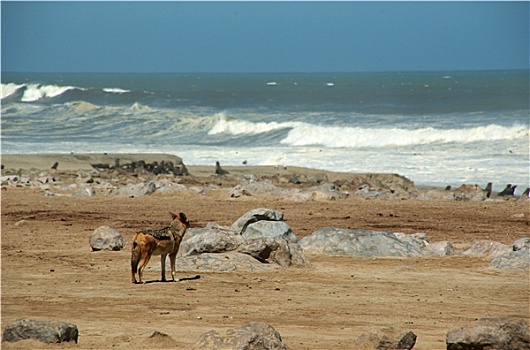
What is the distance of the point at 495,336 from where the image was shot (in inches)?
236

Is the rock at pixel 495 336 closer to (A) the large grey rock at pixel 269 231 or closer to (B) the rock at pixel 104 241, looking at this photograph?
(A) the large grey rock at pixel 269 231

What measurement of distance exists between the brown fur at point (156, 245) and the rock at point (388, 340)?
3910mm

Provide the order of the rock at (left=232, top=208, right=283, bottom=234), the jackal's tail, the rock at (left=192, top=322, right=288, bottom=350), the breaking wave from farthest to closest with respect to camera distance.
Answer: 1. the breaking wave
2. the rock at (left=232, top=208, right=283, bottom=234)
3. the jackal's tail
4. the rock at (left=192, top=322, right=288, bottom=350)

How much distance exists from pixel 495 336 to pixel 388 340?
69 centimetres

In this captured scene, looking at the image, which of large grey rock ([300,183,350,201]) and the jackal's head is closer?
the jackal's head

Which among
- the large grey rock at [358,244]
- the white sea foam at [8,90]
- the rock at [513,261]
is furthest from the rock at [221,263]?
the white sea foam at [8,90]

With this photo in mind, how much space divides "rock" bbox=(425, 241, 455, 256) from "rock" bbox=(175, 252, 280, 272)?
96.9 inches

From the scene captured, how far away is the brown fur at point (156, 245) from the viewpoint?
31.8ft

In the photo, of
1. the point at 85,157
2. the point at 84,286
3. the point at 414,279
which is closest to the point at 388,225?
the point at 414,279

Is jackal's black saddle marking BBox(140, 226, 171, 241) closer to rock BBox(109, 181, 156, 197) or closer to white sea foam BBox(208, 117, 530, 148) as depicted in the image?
rock BBox(109, 181, 156, 197)

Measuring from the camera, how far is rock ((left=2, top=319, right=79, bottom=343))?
6.12 m

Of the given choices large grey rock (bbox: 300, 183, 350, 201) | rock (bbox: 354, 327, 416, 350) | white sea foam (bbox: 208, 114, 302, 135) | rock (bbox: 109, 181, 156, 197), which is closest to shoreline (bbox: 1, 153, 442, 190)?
large grey rock (bbox: 300, 183, 350, 201)

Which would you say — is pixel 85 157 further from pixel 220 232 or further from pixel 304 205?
pixel 220 232

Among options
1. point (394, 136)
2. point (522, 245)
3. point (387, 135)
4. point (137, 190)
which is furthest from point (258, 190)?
point (387, 135)
